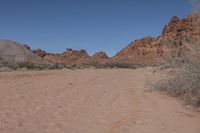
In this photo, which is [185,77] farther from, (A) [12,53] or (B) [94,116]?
(A) [12,53]

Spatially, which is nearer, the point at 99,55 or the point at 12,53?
the point at 12,53

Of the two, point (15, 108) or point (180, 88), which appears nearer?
point (15, 108)

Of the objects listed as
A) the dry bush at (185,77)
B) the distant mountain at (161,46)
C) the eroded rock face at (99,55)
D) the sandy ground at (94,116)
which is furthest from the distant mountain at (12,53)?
the eroded rock face at (99,55)

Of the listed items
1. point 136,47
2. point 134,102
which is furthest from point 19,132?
point 136,47

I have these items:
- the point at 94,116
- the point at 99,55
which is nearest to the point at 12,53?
the point at 94,116

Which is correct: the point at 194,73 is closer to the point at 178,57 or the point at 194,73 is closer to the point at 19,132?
the point at 178,57

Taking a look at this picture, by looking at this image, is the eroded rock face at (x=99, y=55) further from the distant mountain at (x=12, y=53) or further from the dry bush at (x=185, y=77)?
the dry bush at (x=185, y=77)

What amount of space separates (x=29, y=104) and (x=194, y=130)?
16.1 ft

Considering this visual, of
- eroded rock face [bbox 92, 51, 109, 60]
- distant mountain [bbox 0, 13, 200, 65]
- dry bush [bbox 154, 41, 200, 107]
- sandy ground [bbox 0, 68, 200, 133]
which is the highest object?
eroded rock face [bbox 92, 51, 109, 60]

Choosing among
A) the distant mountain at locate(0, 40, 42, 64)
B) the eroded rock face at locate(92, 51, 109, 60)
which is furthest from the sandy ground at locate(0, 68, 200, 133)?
the eroded rock face at locate(92, 51, 109, 60)

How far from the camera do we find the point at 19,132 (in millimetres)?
6727

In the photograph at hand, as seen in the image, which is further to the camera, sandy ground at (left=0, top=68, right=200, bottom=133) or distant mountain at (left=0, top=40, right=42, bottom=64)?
distant mountain at (left=0, top=40, right=42, bottom=64)

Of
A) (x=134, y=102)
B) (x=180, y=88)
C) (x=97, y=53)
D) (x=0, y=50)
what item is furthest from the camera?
(x=97, y=53)

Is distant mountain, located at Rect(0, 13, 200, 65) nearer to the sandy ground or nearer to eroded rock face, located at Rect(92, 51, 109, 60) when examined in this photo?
the sandy ground
